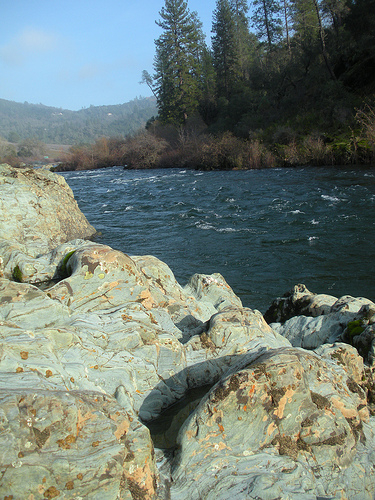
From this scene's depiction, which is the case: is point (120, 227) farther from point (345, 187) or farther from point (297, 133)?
point (297, 133)

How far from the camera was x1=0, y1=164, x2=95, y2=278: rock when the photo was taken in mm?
7025

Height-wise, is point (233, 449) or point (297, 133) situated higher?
point (297, 133)

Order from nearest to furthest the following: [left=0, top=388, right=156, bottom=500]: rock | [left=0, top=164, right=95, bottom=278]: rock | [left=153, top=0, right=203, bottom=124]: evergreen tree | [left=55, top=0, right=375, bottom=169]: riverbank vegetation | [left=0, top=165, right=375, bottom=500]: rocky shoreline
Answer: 1. [left=0, top=388, right=156, bottom=500]: rock
2. [left=0, top=165, right=375, bottom=500]: rocky shoreline
3. [left=0, top=164, right=95, bottom=278]: rock
4. [left=55, top=0, right=375, bottom=169]: riverbank vegetation
5. [left=153, top=0, right=203, bottom=124]: evergreen tree

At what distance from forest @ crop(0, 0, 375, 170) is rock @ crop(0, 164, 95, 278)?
1497cm

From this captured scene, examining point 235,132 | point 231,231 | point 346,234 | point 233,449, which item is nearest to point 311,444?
point 233,449

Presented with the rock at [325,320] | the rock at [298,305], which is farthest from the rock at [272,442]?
the rock at [298,305]

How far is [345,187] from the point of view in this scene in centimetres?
1488

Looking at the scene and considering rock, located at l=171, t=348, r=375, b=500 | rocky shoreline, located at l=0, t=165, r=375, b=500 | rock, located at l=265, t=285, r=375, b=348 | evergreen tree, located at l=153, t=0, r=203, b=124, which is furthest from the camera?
evergreen tree, located at l=153, t=0, r=203, b=124

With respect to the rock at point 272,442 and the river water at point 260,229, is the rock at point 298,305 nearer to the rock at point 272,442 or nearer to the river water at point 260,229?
the river water at point 260,229

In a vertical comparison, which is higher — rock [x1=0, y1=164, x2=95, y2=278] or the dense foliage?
the dense foliage

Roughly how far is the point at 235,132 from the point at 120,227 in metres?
25.5

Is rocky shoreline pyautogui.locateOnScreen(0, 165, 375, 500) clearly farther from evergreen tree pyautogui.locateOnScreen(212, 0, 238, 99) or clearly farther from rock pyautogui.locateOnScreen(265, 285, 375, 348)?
evergreen tree pyautogui.locateOnScreen(212, 0, 238, 99)

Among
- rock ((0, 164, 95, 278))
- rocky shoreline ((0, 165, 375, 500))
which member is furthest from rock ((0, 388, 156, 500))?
rock ((0, 164, 95, 278))

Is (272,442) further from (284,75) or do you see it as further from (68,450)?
(284,75)
